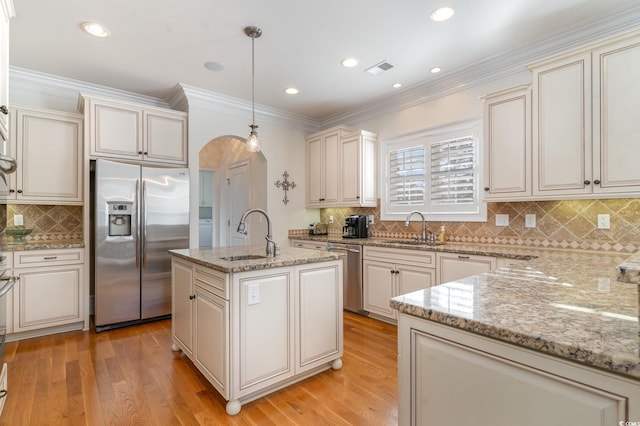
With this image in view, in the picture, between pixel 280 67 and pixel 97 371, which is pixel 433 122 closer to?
pixel 280 67

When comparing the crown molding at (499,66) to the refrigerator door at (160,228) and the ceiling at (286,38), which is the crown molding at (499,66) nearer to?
the ceiling at (286,38)

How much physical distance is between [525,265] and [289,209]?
359 centimetres

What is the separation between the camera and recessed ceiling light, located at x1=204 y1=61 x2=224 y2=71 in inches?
130

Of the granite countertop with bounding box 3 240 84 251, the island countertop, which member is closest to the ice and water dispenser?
the granite countertop with bounding box 3 240 84 251

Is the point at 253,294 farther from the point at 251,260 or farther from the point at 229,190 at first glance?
the point at 229,190

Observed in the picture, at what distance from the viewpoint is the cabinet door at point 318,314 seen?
229 centimetres

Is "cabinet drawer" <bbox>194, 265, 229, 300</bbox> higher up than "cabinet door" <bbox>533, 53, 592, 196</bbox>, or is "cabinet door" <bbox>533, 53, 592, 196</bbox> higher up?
"cabinet door" <bbox>533, 53, 592, 196</bbox>

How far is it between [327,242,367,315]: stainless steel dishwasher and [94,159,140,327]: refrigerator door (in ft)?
7.89

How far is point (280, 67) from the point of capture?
11.2 ft

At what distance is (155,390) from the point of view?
2201mm

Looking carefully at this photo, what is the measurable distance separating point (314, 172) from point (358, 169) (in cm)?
95

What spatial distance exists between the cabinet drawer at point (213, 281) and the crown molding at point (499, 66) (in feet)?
9.90

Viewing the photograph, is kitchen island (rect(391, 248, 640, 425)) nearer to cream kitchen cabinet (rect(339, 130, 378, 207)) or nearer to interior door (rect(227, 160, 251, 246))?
cream kitchen cabinet (rect(339, 130, 378, 207))

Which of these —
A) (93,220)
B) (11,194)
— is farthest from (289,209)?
(11,194)
